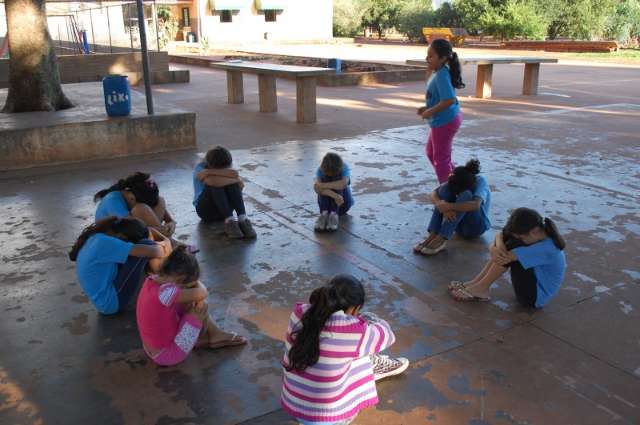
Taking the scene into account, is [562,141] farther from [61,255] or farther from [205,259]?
[61,255]

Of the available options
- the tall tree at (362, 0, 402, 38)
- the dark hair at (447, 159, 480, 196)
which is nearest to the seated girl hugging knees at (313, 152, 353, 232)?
the dark hair at (447, 159, 480, 196)

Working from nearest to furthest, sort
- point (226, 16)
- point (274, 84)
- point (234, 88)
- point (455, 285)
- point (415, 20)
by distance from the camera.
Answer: point (455, 285)
point (274, 84)
point (234, 88)
point (226, 16)
point (415, 20)

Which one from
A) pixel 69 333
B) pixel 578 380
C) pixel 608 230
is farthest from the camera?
pixel 608 230

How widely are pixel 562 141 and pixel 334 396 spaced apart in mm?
7013

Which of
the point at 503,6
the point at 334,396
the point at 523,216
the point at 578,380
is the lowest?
the point at 578,380

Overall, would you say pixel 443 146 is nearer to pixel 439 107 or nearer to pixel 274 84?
pixel 439 107

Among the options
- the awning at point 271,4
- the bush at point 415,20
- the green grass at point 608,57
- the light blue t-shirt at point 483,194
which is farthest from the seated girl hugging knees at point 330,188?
the bush at point 415,20

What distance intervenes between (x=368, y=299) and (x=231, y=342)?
952 millimetres

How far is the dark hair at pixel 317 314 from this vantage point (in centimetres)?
218

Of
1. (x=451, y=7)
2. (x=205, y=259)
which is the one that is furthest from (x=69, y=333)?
(x=451, y=7)

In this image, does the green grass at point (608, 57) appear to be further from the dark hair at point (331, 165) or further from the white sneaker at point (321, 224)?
the white sneaker at point (321, 224)

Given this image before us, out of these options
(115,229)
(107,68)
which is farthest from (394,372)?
(107,68)

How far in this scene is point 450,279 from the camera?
3842mm

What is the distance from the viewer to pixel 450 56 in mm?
5062
